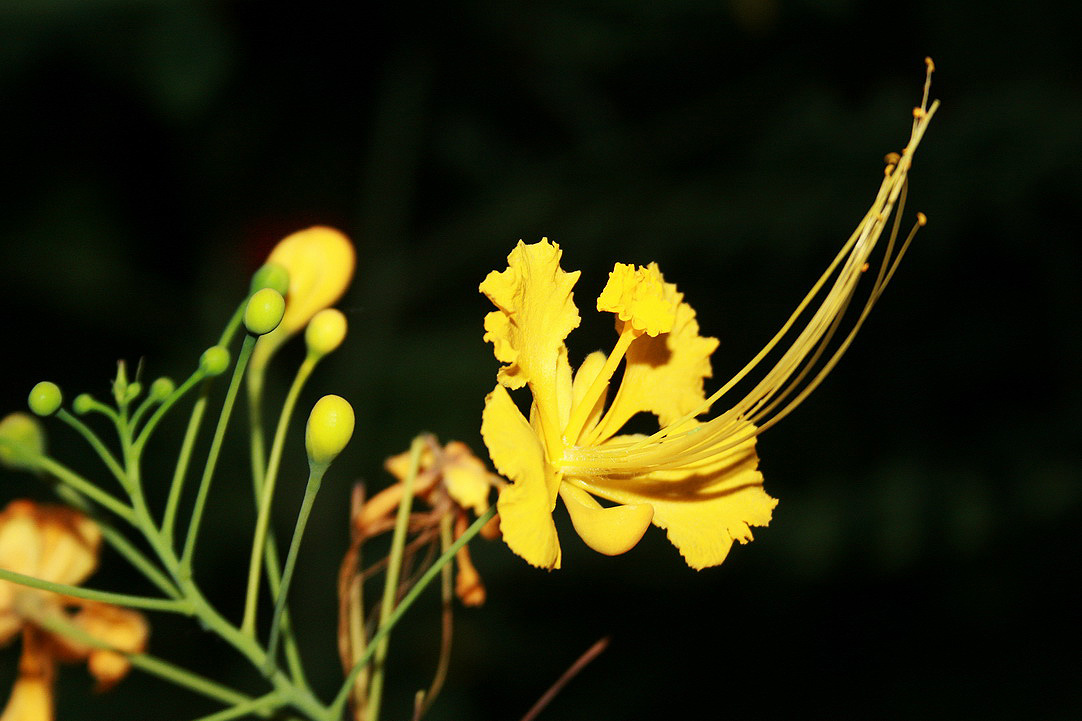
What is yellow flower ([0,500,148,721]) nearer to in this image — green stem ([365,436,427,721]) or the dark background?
green stem ([365,436,427,721])

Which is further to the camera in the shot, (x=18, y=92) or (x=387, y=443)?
(x=387, y=443)

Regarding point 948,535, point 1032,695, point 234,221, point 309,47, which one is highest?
point 309,47

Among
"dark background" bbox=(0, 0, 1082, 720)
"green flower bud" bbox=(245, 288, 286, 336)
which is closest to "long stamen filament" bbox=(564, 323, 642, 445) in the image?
"green flower bud" bbox=(245, 288, 286, 336)

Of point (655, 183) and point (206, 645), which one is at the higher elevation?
point (655, 183)

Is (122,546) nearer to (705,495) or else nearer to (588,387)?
(588,387)

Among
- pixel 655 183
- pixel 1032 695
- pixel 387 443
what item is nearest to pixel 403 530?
pixel 387 443

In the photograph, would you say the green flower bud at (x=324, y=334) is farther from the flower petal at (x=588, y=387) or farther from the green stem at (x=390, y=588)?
the flower petal at (x=588, y=387)

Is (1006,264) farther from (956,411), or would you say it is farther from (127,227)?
(127,227)
